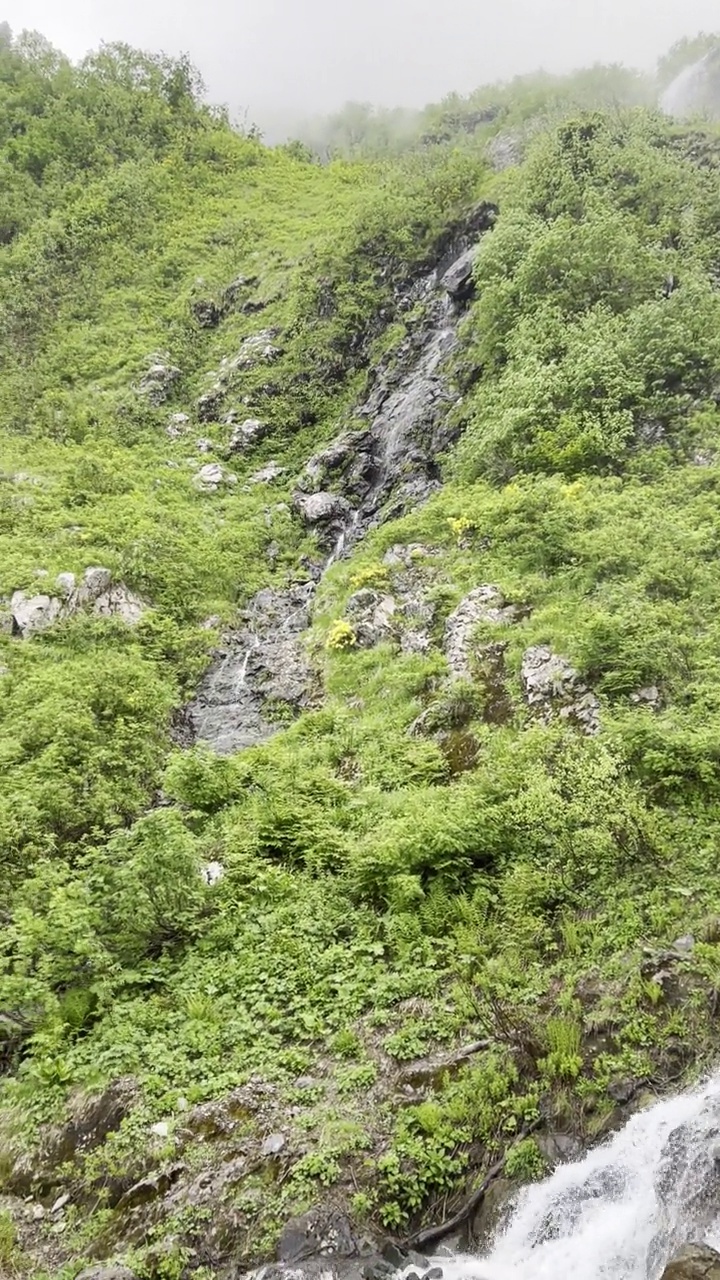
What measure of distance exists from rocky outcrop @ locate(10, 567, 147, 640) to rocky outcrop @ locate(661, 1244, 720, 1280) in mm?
12929

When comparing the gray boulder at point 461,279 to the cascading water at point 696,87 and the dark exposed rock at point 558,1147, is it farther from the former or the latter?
the cascading water at point 696,87

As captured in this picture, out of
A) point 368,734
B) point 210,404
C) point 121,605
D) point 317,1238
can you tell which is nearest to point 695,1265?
point 317,1238

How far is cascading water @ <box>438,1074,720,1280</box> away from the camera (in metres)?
4.90

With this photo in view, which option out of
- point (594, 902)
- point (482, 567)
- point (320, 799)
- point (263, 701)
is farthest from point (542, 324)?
point (594, 902)

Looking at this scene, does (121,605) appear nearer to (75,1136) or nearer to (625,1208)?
(75,1136)

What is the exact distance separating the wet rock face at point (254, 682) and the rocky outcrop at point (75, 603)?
2167mm

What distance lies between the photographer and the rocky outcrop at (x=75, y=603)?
47.2ft

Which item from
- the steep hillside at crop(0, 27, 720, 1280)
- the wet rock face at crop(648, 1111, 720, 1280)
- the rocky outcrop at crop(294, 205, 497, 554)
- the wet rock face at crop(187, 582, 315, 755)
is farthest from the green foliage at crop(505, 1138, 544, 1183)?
the rocky outcrop at crop(294, 205, 497, 554)

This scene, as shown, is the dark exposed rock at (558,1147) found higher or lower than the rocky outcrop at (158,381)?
lower

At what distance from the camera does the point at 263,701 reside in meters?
14.2

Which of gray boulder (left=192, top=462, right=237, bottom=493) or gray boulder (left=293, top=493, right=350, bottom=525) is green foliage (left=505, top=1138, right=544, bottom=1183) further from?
gray boulder (left=192, top=462, right=237, bottom=493)

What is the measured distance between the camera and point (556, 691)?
10.5 metres

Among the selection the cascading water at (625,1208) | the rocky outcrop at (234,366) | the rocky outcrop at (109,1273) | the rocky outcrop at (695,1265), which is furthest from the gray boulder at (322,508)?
the rocky outcrop at (695,1265)

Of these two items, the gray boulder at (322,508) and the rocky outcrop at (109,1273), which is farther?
the gray boulder at (322,508)
